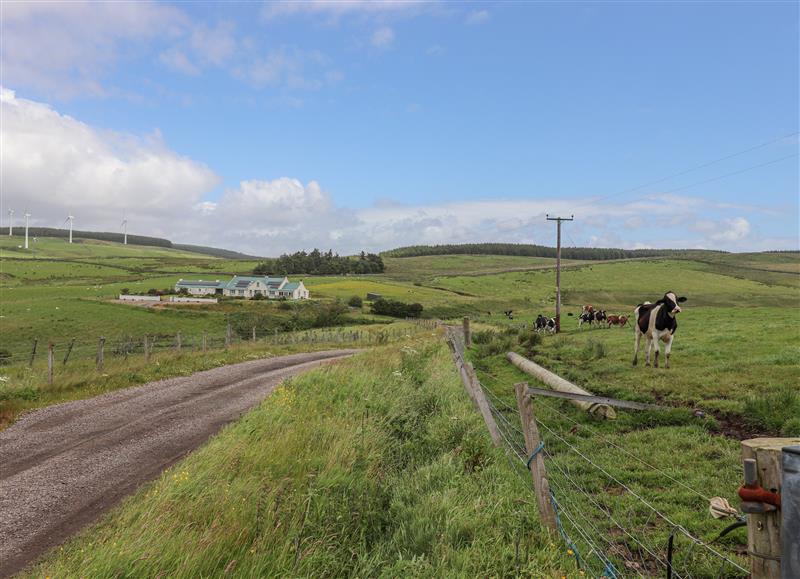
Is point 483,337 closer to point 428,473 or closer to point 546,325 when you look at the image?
point 546,325

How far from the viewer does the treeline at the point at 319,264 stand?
155413 mm

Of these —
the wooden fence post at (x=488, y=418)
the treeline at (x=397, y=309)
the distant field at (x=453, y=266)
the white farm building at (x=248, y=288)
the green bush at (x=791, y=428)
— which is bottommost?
the treeline at (x=397, y=309)

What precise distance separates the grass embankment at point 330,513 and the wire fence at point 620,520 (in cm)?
→ 61

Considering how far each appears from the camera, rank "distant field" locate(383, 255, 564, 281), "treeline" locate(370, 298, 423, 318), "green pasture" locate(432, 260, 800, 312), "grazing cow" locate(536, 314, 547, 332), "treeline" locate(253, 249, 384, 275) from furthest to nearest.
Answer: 1. "distant field" locate(383, 255, 564, 281)
2. "treeline" locate(253, 249, 384, 275)
3. "green pasture" locate(432, 260, 800, 312)
4. "treeline" locate(370, 298, 423, 318)
5. "grazing cow" locate(536, 314, 547, 332)

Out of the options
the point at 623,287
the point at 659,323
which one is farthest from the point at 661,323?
the point at 623,287

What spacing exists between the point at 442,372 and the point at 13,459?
1112 centimetres

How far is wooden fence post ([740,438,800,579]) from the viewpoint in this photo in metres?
2.71

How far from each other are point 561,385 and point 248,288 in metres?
107

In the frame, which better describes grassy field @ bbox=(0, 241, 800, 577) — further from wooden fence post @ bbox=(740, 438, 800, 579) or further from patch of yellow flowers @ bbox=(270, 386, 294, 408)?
wooden fence post @ bbox=(740, 438, 800, 579)

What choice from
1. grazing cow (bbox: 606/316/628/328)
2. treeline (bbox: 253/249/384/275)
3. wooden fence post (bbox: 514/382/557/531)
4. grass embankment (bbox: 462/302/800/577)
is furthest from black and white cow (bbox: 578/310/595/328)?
treeline (bbox: 253/249/384/275)

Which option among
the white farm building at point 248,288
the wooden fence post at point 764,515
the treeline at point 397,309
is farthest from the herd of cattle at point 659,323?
the white farm building at point 248,288

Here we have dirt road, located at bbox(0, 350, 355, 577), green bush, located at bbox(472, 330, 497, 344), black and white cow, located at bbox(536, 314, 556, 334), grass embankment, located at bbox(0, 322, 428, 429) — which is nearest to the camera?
dirt road, located at bbox(0, 350, 355, 577)

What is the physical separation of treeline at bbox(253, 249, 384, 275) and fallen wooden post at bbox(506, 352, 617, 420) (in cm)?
13521

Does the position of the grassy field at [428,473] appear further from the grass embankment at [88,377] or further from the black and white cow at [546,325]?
the black and white cow at [546,325]
